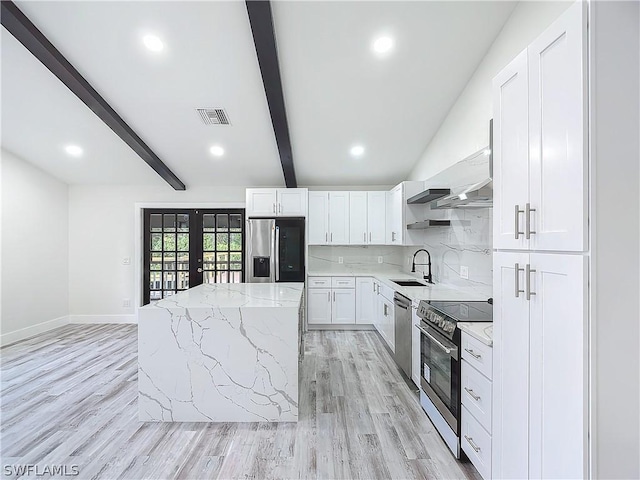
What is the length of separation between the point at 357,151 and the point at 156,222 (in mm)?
3526

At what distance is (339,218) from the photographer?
5434 millimetres

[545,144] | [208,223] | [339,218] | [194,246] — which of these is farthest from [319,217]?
[545,144]

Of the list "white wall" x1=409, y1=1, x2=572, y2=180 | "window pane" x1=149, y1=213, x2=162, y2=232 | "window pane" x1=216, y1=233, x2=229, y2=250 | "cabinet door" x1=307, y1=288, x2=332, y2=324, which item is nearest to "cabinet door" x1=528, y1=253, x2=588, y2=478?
"white wall" x1=409, y1=1, x2=572, y2=180

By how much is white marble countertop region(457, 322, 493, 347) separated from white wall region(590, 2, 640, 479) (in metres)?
0.65

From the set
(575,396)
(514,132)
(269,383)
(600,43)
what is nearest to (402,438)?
(269,383)

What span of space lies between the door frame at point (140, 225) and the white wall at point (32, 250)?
109 centimetres

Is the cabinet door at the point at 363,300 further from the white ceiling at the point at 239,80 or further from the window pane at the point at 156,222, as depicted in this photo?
the window pane at the point at 156,222

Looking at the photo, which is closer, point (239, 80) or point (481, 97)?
point (481, 97)

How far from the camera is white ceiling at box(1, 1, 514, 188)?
9.06ft

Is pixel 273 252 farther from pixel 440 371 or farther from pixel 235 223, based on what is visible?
pixel 440 371

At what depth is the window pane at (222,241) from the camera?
19.1ft

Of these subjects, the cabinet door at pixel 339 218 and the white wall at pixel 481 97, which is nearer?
the white wall at pixel 481 97

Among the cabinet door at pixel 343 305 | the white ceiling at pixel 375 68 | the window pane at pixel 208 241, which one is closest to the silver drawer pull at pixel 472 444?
the white ceiling at pixel 375 68

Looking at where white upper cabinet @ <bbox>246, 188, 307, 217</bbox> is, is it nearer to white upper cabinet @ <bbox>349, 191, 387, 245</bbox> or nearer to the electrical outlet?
white upper cabinet @ <bbox>349, 191, 387, 245</bbox>
